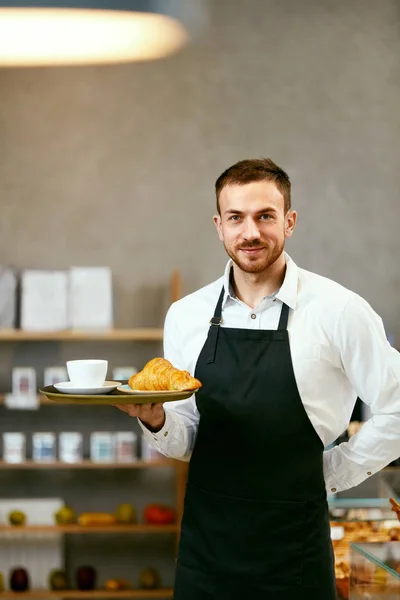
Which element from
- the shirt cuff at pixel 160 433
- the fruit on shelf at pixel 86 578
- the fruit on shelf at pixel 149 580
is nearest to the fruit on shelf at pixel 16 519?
the fruit on shelf at pixel 86 578

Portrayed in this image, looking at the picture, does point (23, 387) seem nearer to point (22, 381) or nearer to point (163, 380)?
point (22, 381)

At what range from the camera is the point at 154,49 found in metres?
4.91

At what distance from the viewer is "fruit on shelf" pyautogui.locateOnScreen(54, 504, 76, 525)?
457cm

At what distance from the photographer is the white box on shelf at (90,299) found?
14.8 ft

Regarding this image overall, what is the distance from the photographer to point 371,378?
6.74ft

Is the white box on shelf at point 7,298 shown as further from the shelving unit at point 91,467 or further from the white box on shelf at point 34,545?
the white box on shelf at point 34,545

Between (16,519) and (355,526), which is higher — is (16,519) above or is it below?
below

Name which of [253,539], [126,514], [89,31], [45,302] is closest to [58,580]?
[126,514]

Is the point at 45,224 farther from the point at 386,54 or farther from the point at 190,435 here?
the point at 190,435

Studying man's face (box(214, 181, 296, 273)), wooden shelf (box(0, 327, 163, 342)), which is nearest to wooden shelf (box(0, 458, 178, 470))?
wooden shelf (box(0, 327, 163, 342))

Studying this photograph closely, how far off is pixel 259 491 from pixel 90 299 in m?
2.59

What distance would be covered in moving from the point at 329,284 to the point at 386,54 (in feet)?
10.4

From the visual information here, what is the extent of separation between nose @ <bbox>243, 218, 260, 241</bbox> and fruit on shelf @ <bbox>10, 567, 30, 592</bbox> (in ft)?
10.5

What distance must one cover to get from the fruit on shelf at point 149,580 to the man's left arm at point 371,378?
2798 mm
